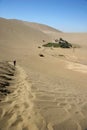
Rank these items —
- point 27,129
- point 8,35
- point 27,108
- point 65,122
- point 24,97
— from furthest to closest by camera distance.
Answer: point 8,35, point 24,97, point 27,108, point 65,122, point 27,129

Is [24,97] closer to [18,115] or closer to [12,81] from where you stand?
[18,115]

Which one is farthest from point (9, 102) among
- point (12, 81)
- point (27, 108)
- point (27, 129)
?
point (12, 81)

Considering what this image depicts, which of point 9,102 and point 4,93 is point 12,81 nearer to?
point 4,93

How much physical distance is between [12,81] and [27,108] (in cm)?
224

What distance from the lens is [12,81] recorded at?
6.31 meters

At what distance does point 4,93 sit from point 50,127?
75.6 inches

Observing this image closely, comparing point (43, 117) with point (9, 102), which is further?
point (9, 102)

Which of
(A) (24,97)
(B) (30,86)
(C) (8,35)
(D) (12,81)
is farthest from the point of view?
(C) (8,35)

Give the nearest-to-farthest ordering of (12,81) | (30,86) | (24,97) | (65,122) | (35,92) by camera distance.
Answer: (65,122) < (24,97) < (35,92) < (30,86) < (12,81)

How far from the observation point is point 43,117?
3756mm

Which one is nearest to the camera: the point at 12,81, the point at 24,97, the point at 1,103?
the point at 1,103

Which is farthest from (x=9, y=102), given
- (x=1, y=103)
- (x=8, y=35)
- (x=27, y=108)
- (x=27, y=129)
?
(x=8, y=35)

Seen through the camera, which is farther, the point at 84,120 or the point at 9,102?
the point at 9,102

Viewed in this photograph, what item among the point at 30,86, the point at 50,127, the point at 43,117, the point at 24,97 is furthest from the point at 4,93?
the point at 50,127
